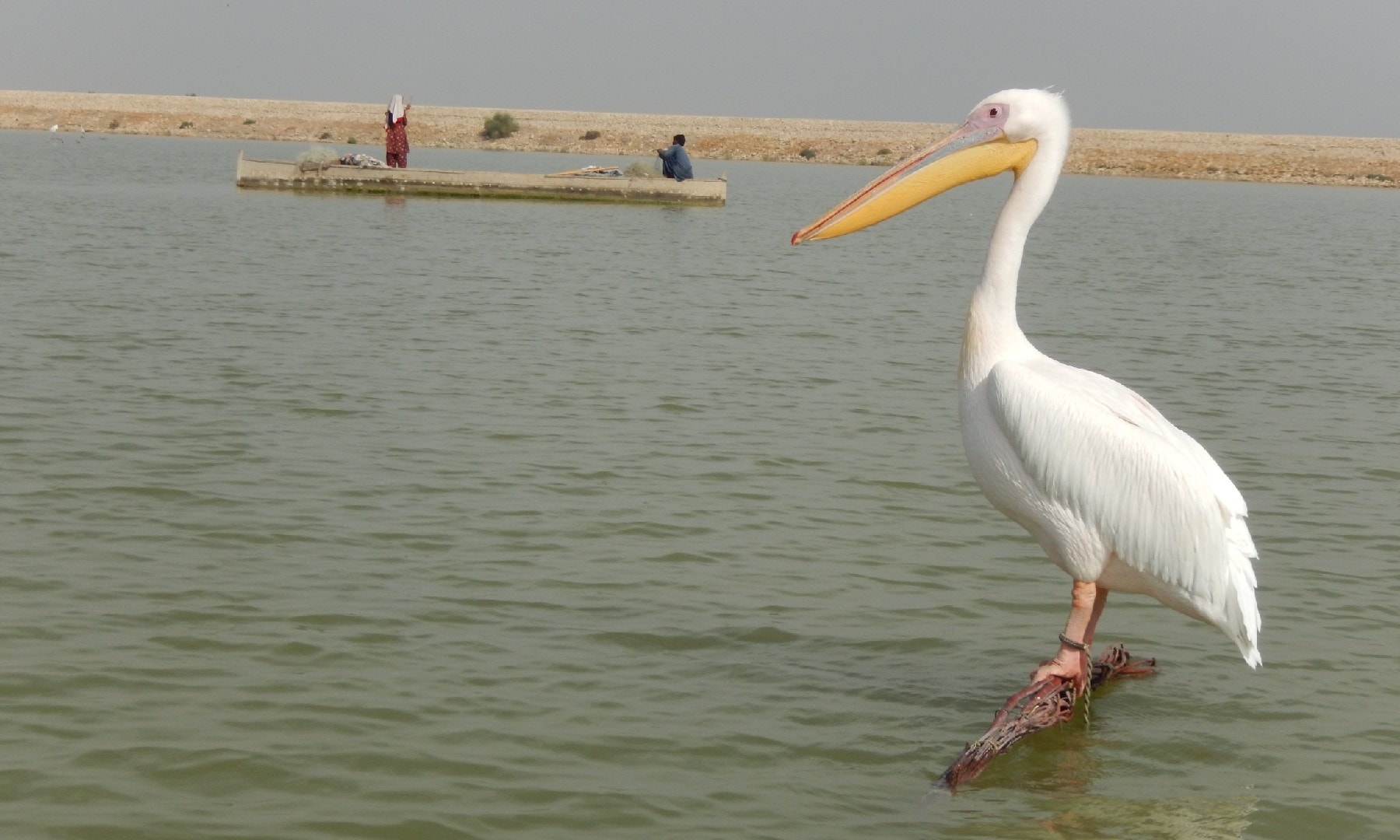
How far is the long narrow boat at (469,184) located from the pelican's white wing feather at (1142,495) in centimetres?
2360

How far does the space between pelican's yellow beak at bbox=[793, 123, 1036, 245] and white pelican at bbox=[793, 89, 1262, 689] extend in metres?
0.22

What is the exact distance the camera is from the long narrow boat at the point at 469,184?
88.5ft

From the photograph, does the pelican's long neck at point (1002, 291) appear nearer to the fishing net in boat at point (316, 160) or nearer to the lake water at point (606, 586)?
the lake water at point (606, 586)

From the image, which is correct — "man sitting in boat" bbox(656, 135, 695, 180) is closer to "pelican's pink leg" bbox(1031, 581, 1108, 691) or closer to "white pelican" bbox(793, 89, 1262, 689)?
"white pelican" bbox(793, 89, 1262, 689)

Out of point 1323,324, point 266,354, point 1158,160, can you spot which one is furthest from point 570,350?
point 1158,160

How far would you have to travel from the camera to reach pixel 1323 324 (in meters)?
14.7

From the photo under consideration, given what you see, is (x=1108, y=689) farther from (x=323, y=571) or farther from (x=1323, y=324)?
(x=1323, y=324)

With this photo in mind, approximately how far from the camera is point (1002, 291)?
4660 millimetres

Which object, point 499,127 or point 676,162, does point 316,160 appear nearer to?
point 676,162

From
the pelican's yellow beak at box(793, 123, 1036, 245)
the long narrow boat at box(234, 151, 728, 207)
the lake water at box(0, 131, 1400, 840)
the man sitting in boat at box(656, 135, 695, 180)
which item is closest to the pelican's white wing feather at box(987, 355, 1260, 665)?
the lake water at box(0, 131, 1400, 840)

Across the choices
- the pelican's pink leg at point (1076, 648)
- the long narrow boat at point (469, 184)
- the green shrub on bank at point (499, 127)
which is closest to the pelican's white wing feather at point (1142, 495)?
the pelican's pink leg at point (1076, 648)

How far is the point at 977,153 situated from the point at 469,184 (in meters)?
23.3

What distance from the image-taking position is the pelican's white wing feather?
4.39 metres

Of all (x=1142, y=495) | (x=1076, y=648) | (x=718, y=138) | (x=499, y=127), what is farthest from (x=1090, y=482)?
(x=718, y=138)
